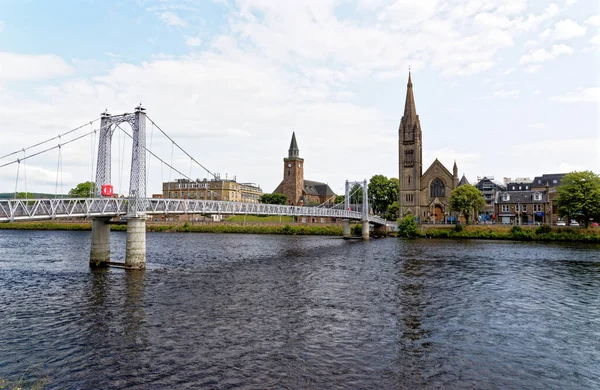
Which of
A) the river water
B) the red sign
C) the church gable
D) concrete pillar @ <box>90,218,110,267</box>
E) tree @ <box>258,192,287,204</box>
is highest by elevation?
the church gable

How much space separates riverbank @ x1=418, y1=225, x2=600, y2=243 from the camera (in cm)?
7175

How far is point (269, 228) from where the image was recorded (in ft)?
337

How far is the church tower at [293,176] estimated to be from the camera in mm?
154125

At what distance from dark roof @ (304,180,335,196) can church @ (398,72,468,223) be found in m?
60.4

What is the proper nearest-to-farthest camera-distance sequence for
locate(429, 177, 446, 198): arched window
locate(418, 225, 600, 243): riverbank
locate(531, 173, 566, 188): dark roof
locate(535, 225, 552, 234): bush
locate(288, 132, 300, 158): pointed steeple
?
locate(418, 225, 600, 243): riverbank → locate(535, 225, 552, 234): bush → locate(531, 173, 566, 188): dark roof → locate(429, 177, 446, 198): arched window → locate(288, 132, 300, 158): pointed steeple

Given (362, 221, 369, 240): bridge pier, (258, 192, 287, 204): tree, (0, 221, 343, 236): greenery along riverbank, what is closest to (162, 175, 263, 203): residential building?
(258, 192, 287, 204): tree

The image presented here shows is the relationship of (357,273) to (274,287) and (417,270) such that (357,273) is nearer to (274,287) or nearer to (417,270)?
(417,270)

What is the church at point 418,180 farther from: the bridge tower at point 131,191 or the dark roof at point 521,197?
the bridge tower at point 131,191

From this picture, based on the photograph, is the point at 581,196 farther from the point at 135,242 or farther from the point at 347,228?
the point at 135,242

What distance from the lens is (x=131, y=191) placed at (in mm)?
36750

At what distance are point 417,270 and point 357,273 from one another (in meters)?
5.80

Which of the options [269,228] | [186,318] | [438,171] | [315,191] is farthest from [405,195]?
[186,318]

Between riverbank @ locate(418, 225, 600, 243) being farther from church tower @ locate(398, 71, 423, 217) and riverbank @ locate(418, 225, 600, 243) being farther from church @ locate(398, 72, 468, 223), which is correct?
church tower @ locate(398, 71, 423, 217)

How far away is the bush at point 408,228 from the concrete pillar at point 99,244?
6392 centimetres
